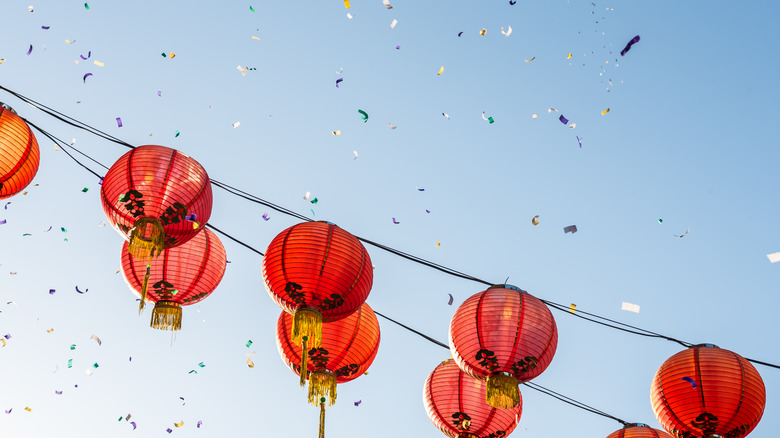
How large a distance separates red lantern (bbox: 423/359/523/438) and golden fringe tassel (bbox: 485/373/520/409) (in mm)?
704

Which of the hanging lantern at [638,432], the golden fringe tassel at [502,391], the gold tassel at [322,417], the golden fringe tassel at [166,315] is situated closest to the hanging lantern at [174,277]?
the golden fringe tassel at [166,315]

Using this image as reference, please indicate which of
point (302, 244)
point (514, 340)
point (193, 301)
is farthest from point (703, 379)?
point (193, 301)

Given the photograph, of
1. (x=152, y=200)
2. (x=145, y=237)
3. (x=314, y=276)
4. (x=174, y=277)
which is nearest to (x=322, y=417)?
(x=314, y=276)

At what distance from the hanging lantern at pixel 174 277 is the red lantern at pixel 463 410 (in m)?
1.95

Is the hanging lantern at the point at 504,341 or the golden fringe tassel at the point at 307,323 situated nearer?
the golden fringe tassel at the point at 307,323

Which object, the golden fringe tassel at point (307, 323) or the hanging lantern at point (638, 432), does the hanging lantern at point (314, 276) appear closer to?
the golden fringe tassel at point (307, 323)

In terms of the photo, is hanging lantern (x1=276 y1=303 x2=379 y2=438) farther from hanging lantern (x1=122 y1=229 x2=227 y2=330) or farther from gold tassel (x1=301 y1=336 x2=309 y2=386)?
hanging lantern (x1=122 y1=229 x2=227 y2=330)

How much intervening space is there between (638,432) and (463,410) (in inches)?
61.8

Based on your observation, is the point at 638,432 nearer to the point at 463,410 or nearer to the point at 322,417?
the point at 463,410

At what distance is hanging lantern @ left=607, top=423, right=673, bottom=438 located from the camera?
6.70 m

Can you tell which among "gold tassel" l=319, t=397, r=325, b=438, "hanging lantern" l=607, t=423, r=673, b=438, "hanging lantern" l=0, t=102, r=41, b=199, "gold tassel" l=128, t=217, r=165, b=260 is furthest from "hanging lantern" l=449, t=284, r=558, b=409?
"hanging lantern" l=0, t=102, r=41, b=199

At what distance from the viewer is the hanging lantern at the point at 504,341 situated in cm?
556

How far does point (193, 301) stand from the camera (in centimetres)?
613

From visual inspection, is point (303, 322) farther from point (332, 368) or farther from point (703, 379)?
point (703, 379)
